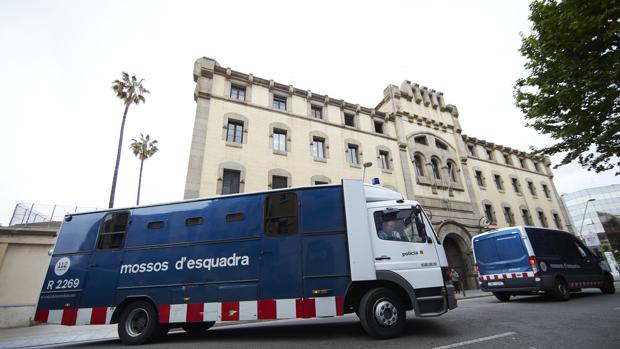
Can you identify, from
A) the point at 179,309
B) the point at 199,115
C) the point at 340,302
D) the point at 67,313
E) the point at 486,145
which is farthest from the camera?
the point at 486,145

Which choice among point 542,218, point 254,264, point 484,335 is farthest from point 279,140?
point 542,218

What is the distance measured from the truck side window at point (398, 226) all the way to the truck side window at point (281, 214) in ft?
5.97

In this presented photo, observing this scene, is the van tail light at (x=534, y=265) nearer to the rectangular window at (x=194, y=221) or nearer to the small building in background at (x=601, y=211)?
the rectangular window at (x=194, y=221)

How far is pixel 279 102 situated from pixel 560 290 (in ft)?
53.1

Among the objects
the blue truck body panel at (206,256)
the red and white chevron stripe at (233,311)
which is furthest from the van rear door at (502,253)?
A: the red and white chevron stripe at (233,311)

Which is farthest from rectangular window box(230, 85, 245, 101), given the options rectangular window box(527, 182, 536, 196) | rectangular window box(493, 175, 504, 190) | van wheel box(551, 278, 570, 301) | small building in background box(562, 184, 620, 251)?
small building in background box(562, 184, 620, 251)

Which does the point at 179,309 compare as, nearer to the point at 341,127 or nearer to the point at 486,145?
the point at 341,127

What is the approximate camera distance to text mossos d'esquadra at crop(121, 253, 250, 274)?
575 centimetres

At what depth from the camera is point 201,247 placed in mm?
5996

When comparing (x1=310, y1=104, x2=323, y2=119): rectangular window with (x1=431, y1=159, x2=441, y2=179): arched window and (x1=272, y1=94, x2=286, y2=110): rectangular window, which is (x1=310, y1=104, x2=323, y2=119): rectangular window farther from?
(x1=431, y1=159, x2=441, y2=179): arched window

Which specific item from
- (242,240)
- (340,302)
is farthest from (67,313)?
(340,302)

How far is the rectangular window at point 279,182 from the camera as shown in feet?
48.3

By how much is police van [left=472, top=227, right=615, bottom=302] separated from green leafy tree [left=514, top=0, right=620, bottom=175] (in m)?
3.10

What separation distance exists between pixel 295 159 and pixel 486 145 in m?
21.8
